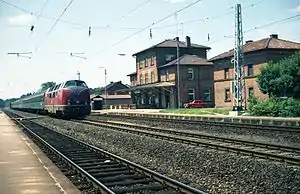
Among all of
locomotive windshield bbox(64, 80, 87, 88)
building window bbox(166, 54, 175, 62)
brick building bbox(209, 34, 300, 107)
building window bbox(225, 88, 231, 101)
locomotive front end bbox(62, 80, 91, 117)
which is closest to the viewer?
locomotive front end bbox(62, 80, 91, 117)

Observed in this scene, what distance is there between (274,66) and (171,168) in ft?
118

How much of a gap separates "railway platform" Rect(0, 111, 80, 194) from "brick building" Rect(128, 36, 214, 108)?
169ft

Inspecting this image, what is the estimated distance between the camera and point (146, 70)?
262 feet

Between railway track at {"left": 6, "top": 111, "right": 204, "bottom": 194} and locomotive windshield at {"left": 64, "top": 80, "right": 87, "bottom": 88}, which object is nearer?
railway track at {"left": 6, "top": 111, "right": 204, "bottom": 194}

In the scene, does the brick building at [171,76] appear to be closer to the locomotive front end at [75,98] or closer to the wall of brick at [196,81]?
the wall of brick at [196,81]

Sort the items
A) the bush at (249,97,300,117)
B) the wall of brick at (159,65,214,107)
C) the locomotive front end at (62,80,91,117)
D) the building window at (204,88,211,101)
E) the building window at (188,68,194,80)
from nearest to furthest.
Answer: the bush at (249,97,300,117) → the locomotive front end at (62,80,91,117) → the wall of brick at (159,65,214,107) → the building window at (188,68,194,80) → the building window at (204,88,211,101)

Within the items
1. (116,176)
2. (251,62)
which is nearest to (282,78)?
(251,62)

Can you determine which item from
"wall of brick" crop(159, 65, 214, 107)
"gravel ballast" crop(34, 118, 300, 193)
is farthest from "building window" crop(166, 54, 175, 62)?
"gravel ballast" crop(34, 118, 300, 193)

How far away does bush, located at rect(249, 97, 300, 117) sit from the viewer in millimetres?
29688

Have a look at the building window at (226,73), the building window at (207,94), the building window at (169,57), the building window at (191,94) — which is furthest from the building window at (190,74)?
the building window at (226,73)

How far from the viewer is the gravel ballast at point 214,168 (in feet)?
28.4

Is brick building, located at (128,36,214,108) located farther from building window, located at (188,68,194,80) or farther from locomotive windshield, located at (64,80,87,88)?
locomotive windshield, located at (64,80,87,88)

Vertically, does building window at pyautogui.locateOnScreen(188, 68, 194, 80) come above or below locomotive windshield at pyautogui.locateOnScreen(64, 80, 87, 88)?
above

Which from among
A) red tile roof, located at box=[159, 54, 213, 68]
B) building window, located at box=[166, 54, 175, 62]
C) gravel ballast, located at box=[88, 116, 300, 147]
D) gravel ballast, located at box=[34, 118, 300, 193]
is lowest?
gravel ballast, located at box=[34, 118, 300, 193]
